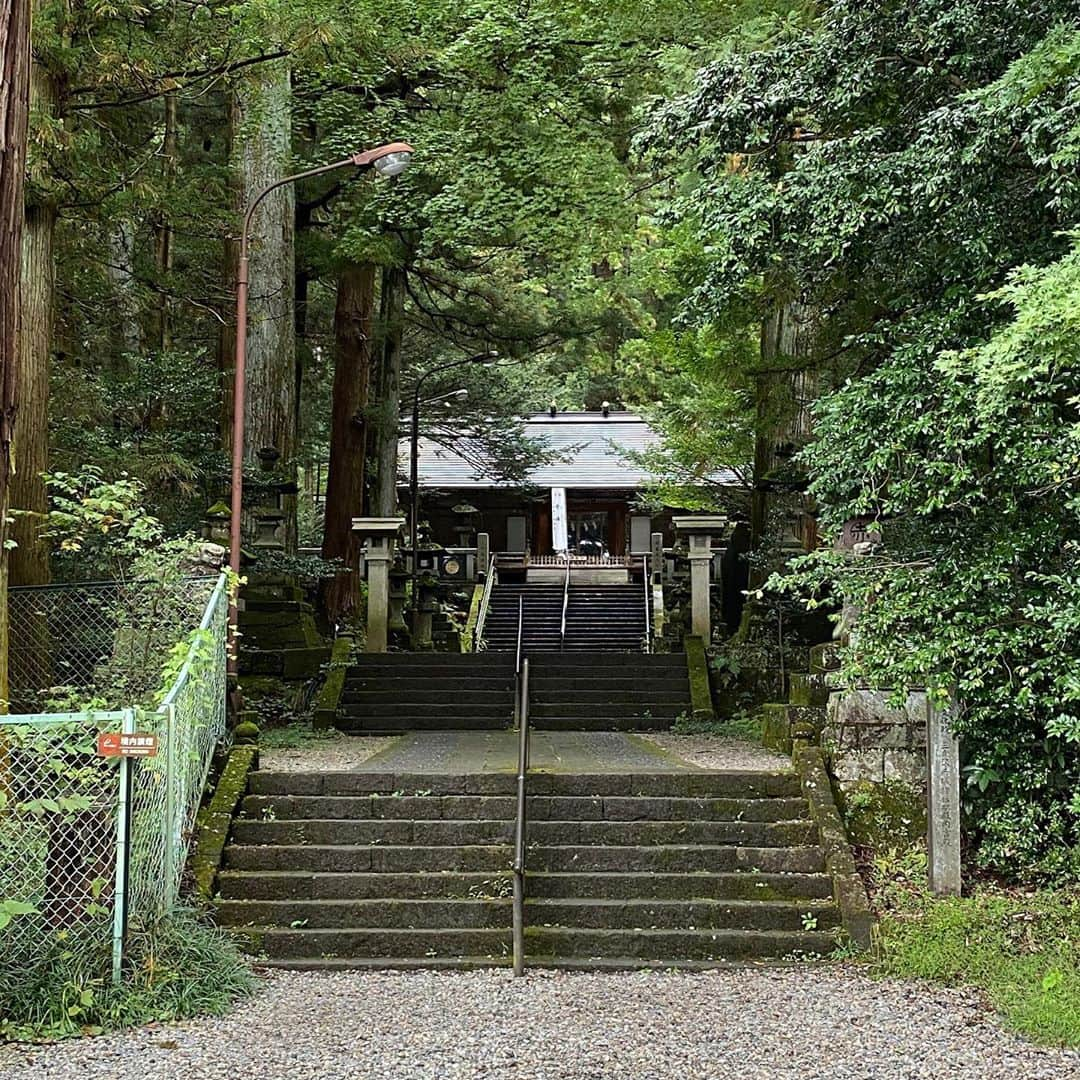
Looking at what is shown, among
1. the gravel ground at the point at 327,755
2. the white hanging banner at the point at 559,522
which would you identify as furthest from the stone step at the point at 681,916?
the white hanging banner at the point at 559,522

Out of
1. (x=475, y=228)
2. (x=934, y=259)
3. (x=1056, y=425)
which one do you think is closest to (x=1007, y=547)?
(x=1056, y=425)

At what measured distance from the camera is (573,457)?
34.6 meters

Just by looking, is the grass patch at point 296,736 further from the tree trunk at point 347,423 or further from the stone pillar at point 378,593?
the tree trunk at point 347,423

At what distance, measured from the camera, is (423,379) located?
959 inches

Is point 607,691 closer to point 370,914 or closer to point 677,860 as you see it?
point 677,860

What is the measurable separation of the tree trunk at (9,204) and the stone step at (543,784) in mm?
2640

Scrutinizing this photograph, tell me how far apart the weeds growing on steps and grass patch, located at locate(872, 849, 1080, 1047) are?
3.79m

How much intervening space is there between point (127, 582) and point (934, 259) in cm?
615

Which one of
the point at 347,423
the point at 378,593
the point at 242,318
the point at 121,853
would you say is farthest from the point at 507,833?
the point at 347,423

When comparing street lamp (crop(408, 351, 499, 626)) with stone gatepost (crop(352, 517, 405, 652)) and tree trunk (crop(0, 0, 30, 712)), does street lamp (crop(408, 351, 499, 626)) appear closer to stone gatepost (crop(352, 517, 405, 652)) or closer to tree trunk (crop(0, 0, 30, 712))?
stone gatepost (crop(352, 517, 405, 652))

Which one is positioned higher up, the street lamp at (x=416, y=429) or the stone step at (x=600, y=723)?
the street lamp at (x=416, y=429)

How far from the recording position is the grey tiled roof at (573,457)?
32.7 metres

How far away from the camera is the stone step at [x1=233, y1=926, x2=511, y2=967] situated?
7566 millimetres

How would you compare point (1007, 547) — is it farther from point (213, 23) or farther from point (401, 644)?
point (401, 644)
